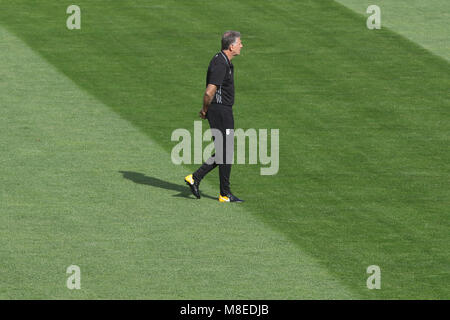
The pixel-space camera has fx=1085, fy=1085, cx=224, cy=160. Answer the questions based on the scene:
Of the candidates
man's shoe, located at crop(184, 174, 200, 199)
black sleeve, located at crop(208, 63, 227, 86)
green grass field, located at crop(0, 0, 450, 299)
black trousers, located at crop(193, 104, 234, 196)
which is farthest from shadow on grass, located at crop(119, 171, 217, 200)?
black sleeve, located at crop(208, 63, 227, 86)

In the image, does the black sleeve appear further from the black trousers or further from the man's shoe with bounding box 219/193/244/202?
the man's shoe with bounding box 219/193/244/202

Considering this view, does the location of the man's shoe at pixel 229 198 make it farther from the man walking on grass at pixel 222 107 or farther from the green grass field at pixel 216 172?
the green grass field at pixel 216 172

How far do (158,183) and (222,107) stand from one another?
5.32 feet

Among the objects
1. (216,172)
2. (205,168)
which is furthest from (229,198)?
(216,172)

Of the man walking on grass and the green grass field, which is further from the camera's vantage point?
the man walking on grass

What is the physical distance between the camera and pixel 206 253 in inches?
464

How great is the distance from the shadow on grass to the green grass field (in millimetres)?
40

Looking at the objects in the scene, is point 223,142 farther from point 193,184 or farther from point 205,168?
point 193,184

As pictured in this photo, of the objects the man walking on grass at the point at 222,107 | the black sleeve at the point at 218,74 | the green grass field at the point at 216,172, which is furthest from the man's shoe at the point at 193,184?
the black sleeve at the point at 218,74

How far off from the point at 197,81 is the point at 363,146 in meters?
4.30

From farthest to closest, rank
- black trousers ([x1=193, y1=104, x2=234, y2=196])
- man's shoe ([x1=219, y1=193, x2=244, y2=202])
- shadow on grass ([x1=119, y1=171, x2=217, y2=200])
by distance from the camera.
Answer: shadow on grass ([x1=119, y1=171, x2=217, y2=200]), man's shoe ([x1=219, y1=193, x2=244, y2=202]), black trousers ([x1=193, y1=104, x2=234, y2=196])

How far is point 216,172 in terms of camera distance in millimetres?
15477

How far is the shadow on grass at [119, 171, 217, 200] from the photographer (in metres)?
14.1
